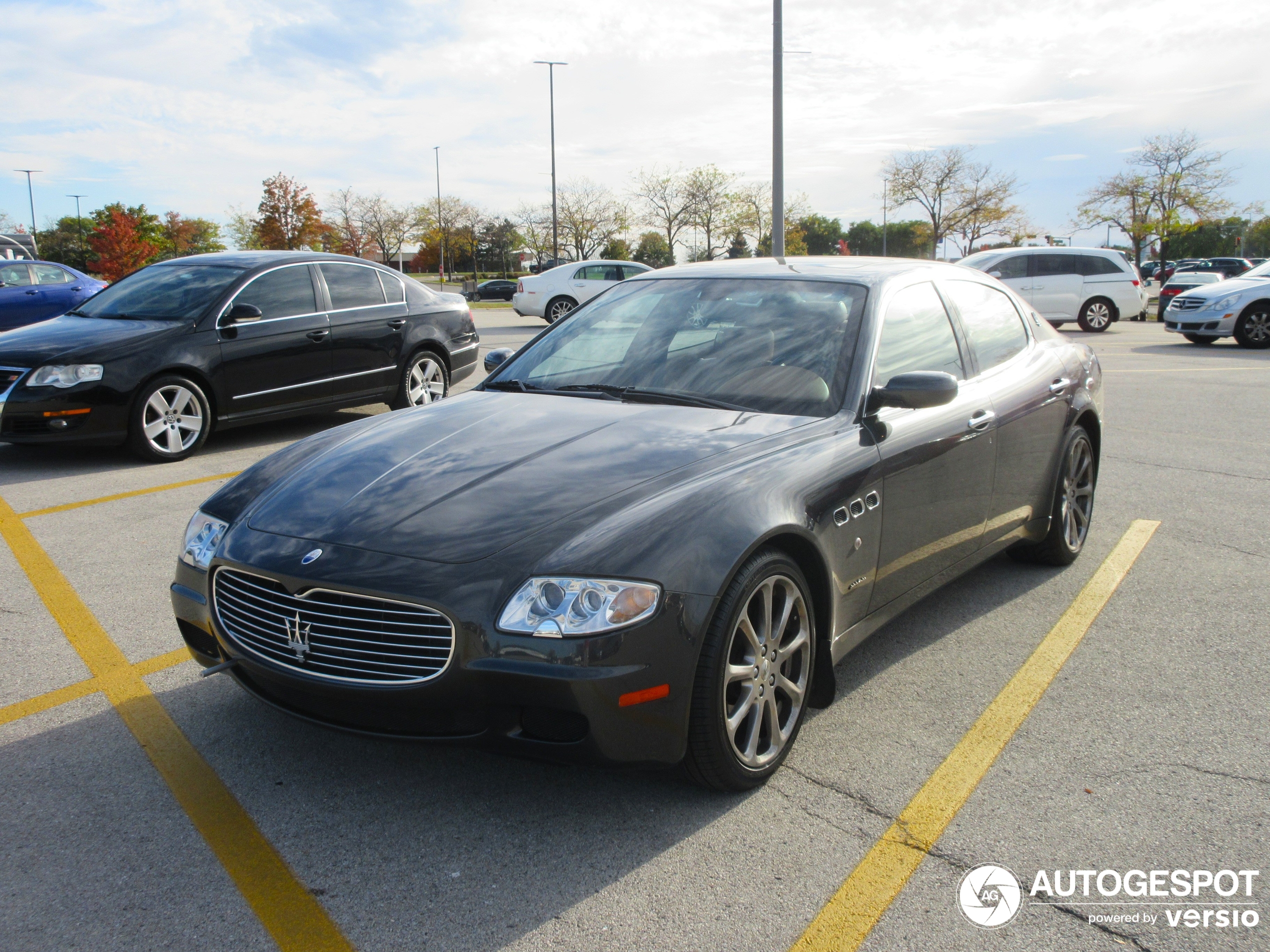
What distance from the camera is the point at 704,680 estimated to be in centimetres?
254

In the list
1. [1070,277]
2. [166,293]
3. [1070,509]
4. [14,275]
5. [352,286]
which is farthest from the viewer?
[1070,277]

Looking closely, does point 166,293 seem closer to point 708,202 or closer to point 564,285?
point 564,285

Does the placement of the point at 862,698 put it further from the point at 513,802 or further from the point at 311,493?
the point at 311,493

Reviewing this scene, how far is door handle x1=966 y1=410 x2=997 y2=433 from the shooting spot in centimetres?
384

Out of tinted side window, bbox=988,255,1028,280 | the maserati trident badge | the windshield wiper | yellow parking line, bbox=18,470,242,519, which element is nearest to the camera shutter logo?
the windshield wiper

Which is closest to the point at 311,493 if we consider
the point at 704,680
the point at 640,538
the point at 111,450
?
the point at 640,538

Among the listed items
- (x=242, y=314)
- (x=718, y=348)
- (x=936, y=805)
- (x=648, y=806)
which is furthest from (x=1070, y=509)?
(x=242, y=314)

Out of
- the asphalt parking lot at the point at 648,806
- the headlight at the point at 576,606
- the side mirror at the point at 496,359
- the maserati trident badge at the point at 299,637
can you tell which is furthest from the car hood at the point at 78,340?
the headlight at the point at 576,606

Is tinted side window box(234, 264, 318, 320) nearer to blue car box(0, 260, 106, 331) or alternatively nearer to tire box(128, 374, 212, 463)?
tire box(128, 374, 212, 463)

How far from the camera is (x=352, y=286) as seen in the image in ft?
28.3

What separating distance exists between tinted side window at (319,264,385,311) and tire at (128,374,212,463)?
1.46 metres

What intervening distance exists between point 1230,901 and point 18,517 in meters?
6.25

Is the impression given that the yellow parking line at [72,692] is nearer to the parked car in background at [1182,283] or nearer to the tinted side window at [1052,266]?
the tinted side window at [1052,266]

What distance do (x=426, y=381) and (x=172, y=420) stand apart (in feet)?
7.82
